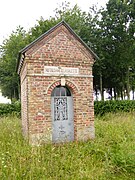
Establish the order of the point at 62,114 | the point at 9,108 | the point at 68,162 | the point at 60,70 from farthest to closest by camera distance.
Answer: the point at 9,108 < the point at 62,114 < the point at 60,70 < the point at 68,162

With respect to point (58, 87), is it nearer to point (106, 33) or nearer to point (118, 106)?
point (118, 106)

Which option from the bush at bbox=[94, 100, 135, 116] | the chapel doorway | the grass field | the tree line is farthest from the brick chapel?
the tree line

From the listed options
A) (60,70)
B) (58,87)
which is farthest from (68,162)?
(60,70)

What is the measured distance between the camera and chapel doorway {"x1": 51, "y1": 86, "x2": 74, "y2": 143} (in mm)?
8266

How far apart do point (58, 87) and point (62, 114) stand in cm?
110

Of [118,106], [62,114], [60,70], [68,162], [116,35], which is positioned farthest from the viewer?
[116,35]

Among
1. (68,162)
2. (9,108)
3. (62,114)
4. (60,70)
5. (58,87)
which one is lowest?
(68,162)

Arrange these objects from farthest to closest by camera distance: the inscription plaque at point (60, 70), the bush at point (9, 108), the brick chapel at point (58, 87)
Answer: the bush at point (9, 108)
the inscription plaque at point (60, 70)
the brick chapel at point (58, 87)

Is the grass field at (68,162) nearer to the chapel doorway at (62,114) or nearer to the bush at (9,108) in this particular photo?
the chapel doorway at (62,114)

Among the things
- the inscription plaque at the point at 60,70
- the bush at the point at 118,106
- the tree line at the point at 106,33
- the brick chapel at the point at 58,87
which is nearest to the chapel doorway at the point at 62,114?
the brick chapel at the point at 58,87

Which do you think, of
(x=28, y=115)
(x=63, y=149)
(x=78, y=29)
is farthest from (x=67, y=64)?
(x=78, y=29)

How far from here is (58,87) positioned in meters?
8.47

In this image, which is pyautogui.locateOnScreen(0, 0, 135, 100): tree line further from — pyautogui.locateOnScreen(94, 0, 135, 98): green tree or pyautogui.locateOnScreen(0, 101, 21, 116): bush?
pyautogui.locateOnScreen(0, 101, 21, 116): bush

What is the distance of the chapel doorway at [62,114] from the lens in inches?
325
